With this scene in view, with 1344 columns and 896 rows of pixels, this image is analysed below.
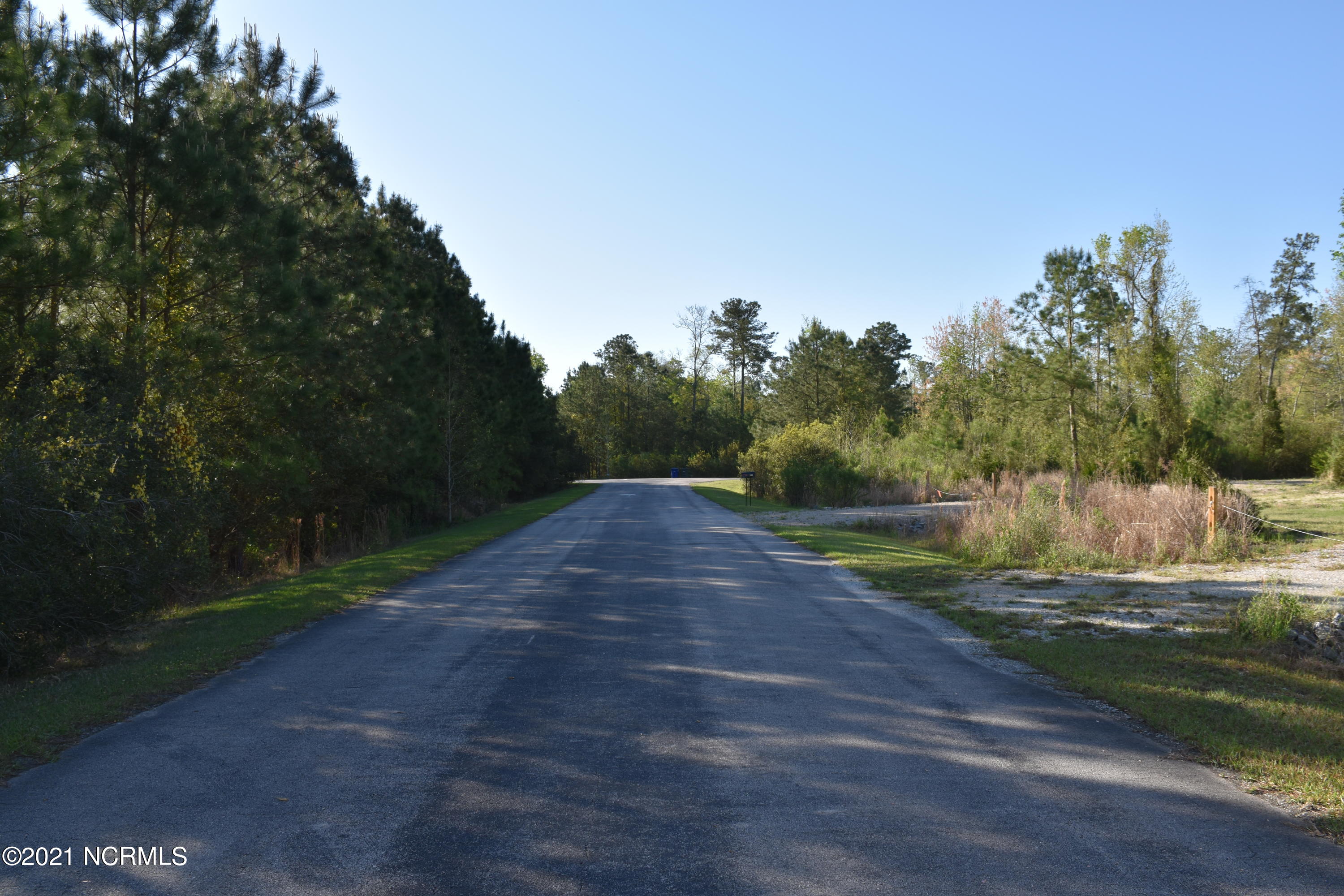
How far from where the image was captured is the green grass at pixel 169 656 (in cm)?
550

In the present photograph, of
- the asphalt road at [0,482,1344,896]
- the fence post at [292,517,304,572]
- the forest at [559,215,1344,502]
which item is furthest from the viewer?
the forest at [559,215,1344,502]

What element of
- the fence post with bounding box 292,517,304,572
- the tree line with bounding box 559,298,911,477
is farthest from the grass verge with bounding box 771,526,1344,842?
the tree line with bounding box 559,298,911,477

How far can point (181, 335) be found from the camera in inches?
515

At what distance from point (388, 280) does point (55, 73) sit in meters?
11.0

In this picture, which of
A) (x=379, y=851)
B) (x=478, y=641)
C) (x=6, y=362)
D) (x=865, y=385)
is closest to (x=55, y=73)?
(x=6, y=362)

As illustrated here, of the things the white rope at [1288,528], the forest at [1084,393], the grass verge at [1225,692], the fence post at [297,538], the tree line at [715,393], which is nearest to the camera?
the grass verge at [1225,692]

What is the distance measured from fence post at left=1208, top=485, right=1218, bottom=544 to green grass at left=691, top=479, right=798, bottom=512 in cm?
1729

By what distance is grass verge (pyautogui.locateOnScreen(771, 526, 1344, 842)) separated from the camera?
472 centimetres

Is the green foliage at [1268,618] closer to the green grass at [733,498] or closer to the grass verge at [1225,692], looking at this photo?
the grass verge at [1225,692]

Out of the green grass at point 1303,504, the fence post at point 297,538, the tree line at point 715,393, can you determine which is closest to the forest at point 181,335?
the fence post at point 297,538

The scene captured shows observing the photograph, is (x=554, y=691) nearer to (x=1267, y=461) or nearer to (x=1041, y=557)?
(x=1041, y=557)

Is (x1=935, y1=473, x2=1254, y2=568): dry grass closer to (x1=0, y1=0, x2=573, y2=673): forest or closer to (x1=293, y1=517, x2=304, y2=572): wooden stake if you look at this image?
(x1=0, y1=0, x2=573, y2=673): forest

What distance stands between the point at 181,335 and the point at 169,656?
724cm

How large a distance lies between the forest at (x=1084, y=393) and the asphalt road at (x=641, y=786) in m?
18.3
